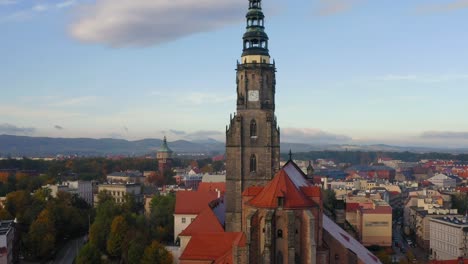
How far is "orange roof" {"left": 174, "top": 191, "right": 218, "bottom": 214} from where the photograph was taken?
96.9m

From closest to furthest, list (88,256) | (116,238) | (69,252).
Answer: (88,256)
(116,238)
(69,252)

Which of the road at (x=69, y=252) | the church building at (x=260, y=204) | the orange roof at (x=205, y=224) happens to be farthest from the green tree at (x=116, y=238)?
Result: the orange roof at (x=205, y=224)

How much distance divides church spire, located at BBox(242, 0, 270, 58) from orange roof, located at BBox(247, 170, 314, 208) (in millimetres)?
28663

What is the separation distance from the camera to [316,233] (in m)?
51.7

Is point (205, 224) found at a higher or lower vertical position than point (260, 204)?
lower

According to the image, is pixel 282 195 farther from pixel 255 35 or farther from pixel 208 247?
pixel 255 35

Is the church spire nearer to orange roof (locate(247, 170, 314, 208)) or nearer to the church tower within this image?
the church tower

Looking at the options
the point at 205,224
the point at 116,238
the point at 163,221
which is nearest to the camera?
the point at 205,224

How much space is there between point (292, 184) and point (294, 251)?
5921 millimetres

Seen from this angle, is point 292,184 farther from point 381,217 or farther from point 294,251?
point 381,217

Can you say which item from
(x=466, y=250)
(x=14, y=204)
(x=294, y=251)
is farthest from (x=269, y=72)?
(x=14, y=204)

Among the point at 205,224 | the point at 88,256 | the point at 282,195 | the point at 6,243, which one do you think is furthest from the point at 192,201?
the point at 282,195

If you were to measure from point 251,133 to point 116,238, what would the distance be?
28135 millimetres

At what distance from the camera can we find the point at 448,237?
106m
